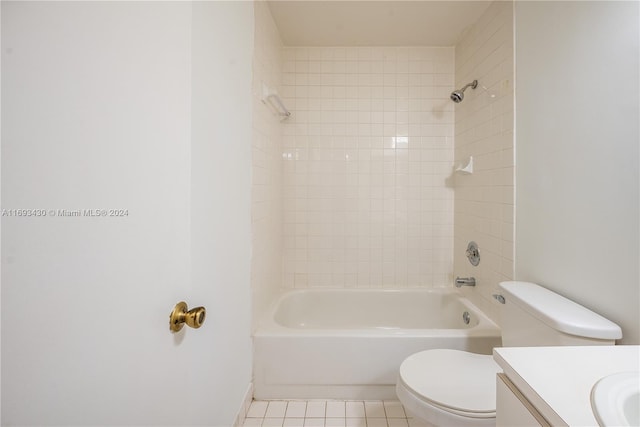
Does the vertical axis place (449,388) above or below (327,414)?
above

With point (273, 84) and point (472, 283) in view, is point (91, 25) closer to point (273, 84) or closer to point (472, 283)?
point (273, 84)

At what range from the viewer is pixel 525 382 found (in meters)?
0.58

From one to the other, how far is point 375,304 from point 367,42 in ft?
6.42

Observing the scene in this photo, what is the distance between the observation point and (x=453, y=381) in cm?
114

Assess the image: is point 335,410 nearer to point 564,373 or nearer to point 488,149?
point 564,373

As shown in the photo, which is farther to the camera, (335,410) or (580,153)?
(335,410)

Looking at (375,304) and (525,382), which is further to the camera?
(375,304)

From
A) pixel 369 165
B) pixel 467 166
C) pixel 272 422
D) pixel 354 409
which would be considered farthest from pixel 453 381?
pixel 369 165

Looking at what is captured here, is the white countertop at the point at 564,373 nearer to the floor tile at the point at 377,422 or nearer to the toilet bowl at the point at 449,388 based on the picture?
the toilet bowl at the point at 449,388

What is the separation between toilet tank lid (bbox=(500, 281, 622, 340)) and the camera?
91 centimetres

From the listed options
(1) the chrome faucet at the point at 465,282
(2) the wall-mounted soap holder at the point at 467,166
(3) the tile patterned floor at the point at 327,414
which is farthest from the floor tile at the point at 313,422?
(2) the wall-mounted soap holder at the point at 467,166

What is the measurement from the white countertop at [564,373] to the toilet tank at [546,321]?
23 cm

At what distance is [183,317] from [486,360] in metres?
1.22

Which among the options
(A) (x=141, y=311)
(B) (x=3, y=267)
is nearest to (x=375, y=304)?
(A) (x=141, y=311)
